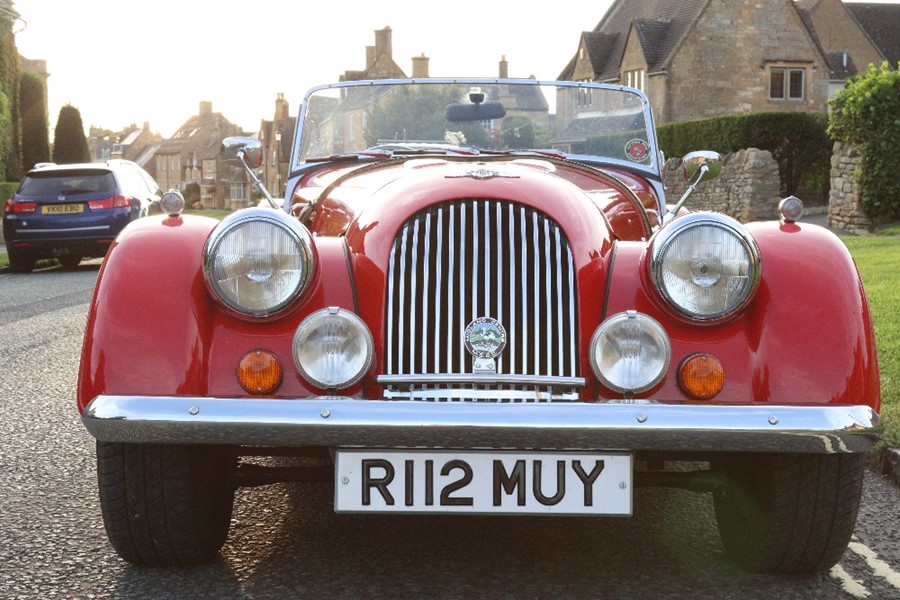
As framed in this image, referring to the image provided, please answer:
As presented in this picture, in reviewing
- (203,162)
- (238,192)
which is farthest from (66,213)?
(203,162)

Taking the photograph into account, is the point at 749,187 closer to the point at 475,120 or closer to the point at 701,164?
→ the point at 475,120

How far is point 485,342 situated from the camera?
342 centimetres

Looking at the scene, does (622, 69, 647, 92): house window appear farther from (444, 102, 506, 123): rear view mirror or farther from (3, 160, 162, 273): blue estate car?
(444, 102, 506, 123): rear view mirror

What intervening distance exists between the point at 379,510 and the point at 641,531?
121 cm

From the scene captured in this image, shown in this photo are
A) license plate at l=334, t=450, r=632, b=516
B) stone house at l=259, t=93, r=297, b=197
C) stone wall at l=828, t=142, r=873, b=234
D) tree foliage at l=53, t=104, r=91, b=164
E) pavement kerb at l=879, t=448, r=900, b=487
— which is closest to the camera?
→ license plate at l=334, t=450, r=632, b=516

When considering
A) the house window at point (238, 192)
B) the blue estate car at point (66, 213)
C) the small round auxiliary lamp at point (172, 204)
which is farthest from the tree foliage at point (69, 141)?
the house window at point (238, 192)

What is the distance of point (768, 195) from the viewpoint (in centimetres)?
2839

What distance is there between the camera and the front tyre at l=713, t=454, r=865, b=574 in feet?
11.3

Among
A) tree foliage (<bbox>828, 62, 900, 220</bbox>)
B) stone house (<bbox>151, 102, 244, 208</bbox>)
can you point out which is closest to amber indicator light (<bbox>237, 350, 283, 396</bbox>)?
tree foliage (<bbox>828, 62, 900, 220</bbox>)

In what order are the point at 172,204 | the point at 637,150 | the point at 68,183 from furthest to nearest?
the point at 68,183 < the point at 637,150 < the point at 172,204

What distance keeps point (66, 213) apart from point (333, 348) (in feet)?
48.9

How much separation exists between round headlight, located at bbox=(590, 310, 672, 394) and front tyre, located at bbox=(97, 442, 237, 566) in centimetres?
108

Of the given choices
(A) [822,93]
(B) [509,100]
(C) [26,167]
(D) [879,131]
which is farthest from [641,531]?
(A) [822,93]

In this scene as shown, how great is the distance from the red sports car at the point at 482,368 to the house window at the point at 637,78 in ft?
144
